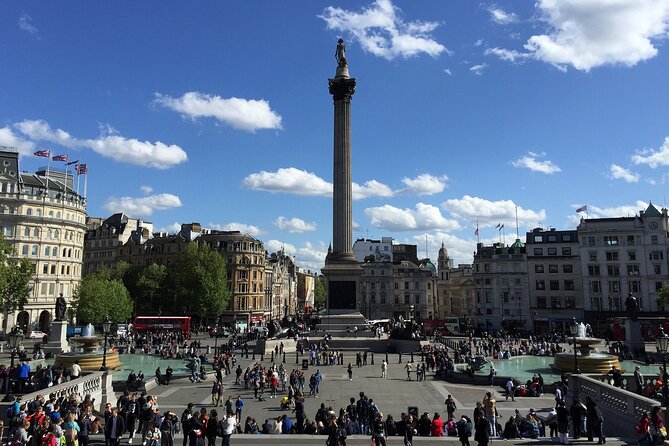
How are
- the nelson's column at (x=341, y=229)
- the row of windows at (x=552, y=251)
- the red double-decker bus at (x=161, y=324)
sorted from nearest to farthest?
1. the nelson's column at (x=341, y=229)
2. the red double-decker bus at (x=161, y=324)
3. the row of windows at (x=552, y=251)

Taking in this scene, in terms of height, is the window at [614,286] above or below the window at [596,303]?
above

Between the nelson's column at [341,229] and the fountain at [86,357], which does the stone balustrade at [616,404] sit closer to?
the fountain at [86,357]

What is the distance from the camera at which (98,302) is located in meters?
63.9

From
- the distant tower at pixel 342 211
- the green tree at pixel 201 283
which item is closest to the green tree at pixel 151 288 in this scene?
the green tree at pixel 201 283

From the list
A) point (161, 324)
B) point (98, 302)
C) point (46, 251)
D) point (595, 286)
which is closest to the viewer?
point (98, 302)

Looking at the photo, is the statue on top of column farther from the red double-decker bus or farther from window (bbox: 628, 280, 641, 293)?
window (bbox: 628, 280, 641, 293)

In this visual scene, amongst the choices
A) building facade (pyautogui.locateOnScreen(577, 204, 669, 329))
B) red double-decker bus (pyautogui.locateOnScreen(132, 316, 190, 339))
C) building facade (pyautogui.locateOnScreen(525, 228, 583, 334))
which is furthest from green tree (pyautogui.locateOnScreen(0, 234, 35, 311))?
building facade (pyautogui.locateOnScreen(577, 204, 669, 329))

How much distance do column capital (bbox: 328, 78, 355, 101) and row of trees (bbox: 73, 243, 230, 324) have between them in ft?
118

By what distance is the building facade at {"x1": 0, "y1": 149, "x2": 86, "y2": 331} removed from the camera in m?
67.6

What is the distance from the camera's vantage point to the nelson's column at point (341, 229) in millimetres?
54625

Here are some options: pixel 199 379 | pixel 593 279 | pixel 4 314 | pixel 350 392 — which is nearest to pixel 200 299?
pixel 4 314

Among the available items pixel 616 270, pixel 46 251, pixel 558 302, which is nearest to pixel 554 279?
pixel 558 302

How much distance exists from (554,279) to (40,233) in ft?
261

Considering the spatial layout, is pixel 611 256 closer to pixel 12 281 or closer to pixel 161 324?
pixel 161 324
